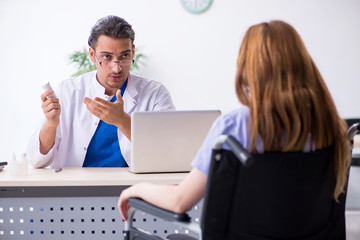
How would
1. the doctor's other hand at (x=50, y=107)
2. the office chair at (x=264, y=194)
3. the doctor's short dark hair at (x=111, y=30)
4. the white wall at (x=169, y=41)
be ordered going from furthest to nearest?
the white wall at (x=169, y=41) → the doctor's short dark hair at (x=111, y=30) → the doctor's other hand at (x=50, y=107) → the office chair at (x=264, y=194)

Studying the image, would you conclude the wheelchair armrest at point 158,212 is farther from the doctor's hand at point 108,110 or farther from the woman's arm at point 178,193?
the doctor's hand at point 108,110

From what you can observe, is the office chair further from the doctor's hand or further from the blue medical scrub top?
the blue medical scrub top

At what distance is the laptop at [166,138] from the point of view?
6.21 ft

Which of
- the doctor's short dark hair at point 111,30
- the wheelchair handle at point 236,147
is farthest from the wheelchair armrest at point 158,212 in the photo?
the doctor's short dark hair at point 111,30

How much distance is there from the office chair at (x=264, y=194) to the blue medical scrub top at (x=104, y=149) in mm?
1309

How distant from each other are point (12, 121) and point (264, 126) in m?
4.15

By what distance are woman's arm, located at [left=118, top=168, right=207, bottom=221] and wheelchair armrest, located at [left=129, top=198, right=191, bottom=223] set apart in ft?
0.04

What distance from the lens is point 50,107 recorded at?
2.09m

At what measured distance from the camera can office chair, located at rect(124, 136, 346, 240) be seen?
3.62 feet

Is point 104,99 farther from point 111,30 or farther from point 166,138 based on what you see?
point 166,138

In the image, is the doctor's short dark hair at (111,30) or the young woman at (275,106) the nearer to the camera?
the young woman at (275,106)

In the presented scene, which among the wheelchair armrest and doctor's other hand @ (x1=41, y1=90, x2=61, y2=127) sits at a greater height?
doctor's other hand @ (x1=41, y1=90, x2=61, y2=127)

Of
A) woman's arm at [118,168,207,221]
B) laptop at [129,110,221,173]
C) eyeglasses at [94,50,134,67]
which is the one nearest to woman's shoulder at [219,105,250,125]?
woman's arm at [118,168,207,221]

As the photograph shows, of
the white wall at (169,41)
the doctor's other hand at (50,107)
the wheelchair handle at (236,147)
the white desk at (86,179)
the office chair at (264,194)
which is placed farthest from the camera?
the white wall at (169,41)
